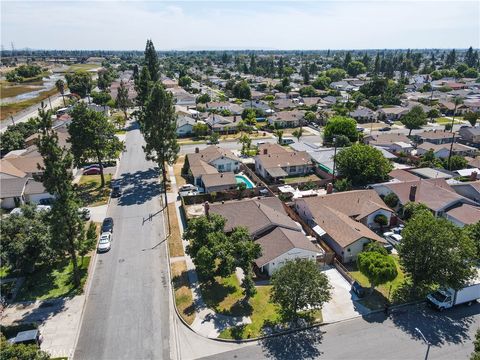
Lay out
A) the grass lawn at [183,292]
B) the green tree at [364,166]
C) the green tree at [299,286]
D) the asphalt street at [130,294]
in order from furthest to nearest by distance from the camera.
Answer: the green tree at [364,166]
the grass lawn at [183,292]
the green tree at [299,286]
the asphalt street at [130,294]

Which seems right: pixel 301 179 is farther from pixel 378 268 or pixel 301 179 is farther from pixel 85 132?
pixel 85 132

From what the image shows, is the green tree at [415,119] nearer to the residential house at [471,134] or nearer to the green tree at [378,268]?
the residential house at [471,134]

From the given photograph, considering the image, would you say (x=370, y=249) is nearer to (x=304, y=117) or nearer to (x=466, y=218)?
(x=466, y=218)

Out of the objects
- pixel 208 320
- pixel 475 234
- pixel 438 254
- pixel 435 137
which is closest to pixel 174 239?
pixel 208 320

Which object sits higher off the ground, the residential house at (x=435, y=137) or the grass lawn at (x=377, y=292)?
the residential house at (x=435, y=137)

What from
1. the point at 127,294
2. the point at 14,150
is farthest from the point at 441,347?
the point at 14,150

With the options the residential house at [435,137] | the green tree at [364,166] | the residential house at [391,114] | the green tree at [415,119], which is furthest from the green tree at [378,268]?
the residential house at [391,114]

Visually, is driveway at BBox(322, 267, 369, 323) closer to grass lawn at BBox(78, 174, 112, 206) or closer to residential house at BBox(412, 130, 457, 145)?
grass lawn at BBox(78, 174, 112, 206)
